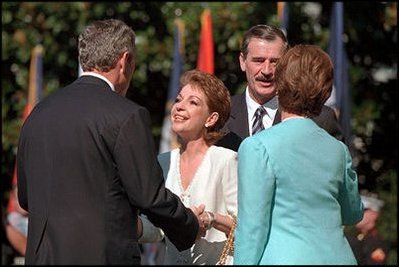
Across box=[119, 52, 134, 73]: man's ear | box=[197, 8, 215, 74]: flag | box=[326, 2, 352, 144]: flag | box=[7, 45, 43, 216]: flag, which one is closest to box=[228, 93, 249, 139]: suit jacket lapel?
box=[119, 52, 134, 73]: man's ear

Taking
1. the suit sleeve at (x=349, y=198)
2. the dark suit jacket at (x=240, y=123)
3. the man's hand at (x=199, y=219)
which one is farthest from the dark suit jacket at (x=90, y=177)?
the dark suit jacket at (x=240, y=123)

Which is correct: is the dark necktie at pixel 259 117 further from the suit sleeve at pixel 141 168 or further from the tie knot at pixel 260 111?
the suit sleeve at pixel 141 168

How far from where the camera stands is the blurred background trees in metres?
13.2

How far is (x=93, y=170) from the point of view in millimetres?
4840

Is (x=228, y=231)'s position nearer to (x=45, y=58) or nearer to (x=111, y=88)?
(x=111, y=88)

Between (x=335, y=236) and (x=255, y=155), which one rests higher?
(x=255, y=155)

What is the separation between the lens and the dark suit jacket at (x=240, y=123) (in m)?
6.06

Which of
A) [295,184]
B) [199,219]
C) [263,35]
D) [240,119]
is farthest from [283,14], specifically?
[295,184]

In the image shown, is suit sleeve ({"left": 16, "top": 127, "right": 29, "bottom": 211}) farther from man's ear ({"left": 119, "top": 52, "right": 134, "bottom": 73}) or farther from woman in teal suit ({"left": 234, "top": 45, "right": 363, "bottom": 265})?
woman in teal suit ({"left": 234, "top": 45, "right": 363, "bottom": 265})

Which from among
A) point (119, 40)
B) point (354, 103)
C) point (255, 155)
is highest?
point (119, 40)

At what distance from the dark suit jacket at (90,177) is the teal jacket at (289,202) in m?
0.47

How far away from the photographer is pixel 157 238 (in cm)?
584

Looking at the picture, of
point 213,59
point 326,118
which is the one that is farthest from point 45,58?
point 326,118

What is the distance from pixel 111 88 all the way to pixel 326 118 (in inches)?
54.8
